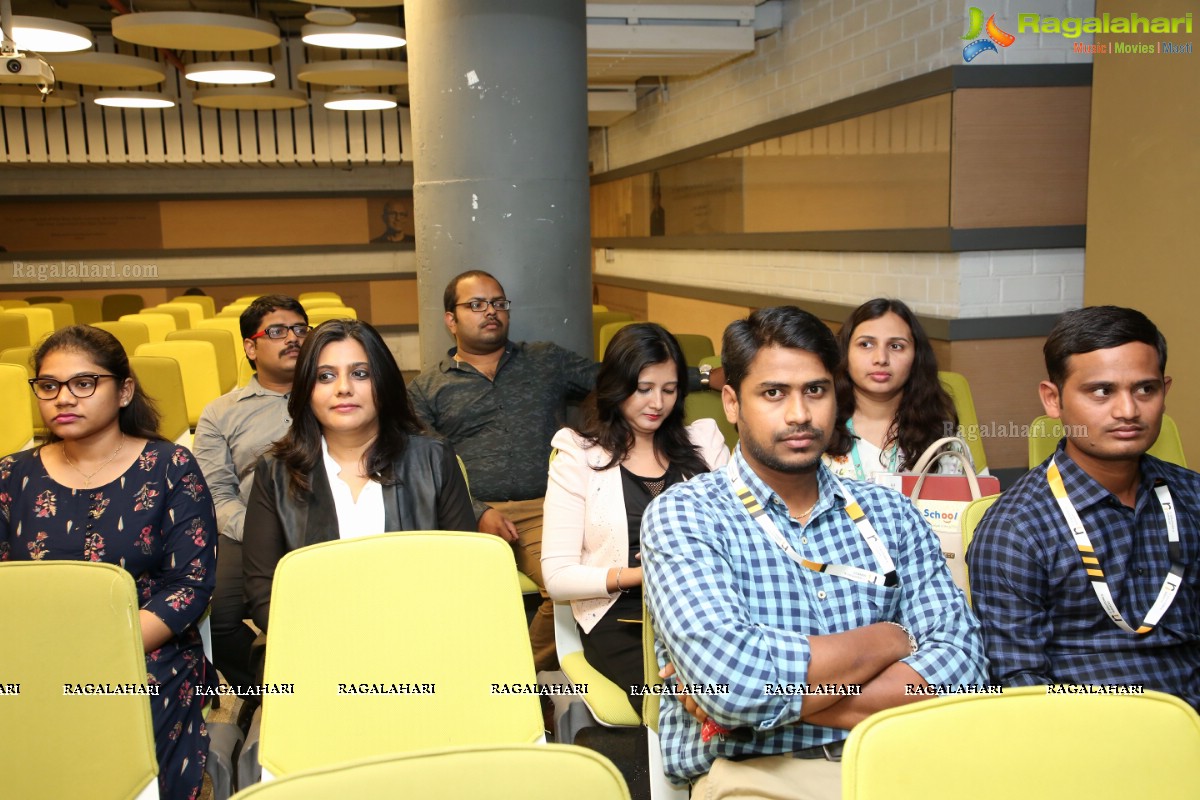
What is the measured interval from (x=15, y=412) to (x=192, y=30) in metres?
3.73

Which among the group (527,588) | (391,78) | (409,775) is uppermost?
(391,78)

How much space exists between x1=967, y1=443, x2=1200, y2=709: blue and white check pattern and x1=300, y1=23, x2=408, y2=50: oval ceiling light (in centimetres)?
631

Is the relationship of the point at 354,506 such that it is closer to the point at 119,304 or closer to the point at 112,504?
the point at 112,504

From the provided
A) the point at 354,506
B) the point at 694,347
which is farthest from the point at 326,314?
the point at 354,506

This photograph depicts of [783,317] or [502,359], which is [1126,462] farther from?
[502,359]

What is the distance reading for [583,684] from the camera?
93.4 inches

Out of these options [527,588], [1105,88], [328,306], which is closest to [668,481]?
[527,588]

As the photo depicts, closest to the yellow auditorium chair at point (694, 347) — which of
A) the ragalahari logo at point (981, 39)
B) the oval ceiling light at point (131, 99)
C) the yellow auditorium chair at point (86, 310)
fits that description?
the ragalahari logo at point (981, 39)

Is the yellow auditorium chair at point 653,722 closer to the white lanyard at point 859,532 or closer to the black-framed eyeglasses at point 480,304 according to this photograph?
the white lanyard at point 859,532

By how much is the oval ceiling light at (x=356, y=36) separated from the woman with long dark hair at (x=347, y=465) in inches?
200

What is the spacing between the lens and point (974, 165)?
434cm

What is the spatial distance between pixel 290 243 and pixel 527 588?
1030 cm

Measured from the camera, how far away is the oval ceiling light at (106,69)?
7613 mm

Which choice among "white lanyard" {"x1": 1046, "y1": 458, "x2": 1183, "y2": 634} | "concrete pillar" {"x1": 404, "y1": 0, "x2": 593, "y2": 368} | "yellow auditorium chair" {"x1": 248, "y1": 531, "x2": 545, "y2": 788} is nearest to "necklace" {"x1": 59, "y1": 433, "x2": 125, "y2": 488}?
"yellow auditorium chair" {"x1": 248, "y1": 531, "x2": 545, "y2": 788}
